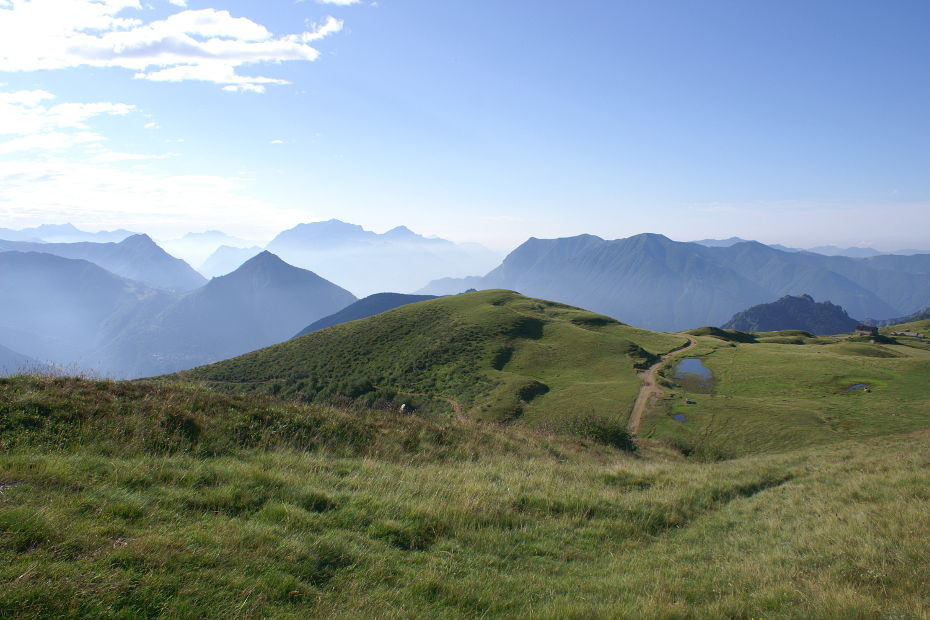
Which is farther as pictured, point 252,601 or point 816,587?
point 816,587

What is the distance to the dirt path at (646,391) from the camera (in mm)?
41900

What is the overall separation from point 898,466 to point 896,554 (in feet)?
35.6

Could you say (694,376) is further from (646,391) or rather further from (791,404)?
(791,404)

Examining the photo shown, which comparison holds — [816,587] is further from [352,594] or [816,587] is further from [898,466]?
[898,466]

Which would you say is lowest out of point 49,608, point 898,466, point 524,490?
point 898,466

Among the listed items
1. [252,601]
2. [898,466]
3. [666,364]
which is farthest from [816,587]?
[666,364]

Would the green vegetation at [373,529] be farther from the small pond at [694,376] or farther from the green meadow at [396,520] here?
the small pond at [694,376]

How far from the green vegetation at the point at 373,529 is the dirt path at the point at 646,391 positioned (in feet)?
81.5

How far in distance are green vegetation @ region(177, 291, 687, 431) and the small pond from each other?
17.6 feet

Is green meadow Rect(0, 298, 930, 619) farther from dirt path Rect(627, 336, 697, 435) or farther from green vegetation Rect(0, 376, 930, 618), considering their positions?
dirt path Rect(627, 336, 697, 435)

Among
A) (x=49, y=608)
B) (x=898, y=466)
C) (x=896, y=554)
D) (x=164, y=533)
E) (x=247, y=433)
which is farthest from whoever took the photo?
(x=898, y=466)

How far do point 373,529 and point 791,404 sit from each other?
162 feet

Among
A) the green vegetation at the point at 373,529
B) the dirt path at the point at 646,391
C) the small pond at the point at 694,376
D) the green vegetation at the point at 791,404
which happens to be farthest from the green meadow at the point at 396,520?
the small pond at the point at 694,376

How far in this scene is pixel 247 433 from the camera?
1138cm
